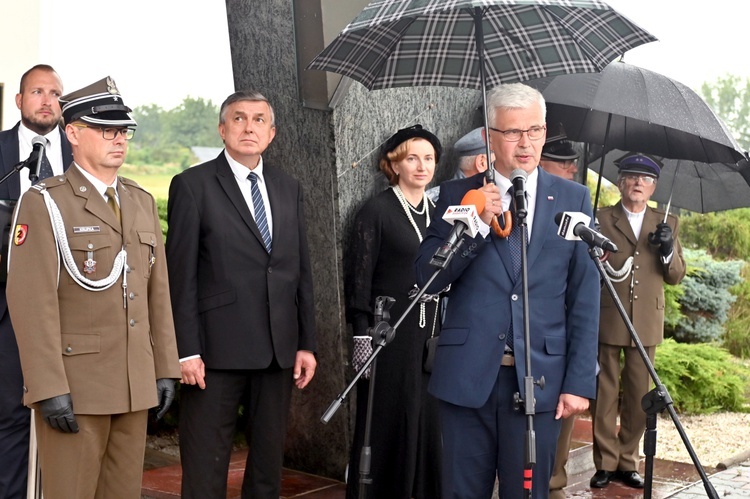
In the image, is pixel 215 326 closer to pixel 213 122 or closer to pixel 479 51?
pixel 479 51

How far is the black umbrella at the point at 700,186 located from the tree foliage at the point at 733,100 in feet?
49.8

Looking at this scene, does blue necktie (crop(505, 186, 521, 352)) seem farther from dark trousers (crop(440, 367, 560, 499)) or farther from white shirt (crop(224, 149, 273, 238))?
white shirt (crop(224, 149, 273, 238))

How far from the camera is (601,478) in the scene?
6.34 m

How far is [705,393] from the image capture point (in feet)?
31.8

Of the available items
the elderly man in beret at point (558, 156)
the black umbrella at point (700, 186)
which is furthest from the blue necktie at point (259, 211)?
the black umbrella at point (700, 186)

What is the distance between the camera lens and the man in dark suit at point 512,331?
376cm

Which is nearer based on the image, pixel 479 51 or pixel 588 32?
pixel 479 51

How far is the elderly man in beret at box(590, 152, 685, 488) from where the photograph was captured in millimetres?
6391

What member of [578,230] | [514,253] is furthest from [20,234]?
[578,230]

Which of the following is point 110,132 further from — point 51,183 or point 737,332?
point 737,332

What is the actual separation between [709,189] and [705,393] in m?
3.62

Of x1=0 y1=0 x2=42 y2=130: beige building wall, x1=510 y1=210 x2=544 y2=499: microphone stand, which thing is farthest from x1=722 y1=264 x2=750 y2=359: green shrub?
x1=510 y1=210 x2=544 y2=499: microphone stand

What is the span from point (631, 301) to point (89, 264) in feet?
12.3

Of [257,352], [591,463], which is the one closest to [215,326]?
[257,352]
